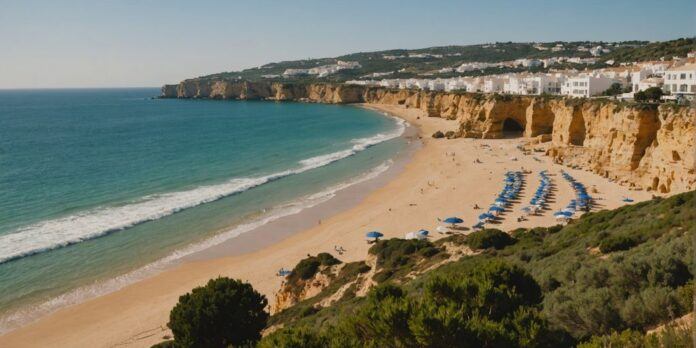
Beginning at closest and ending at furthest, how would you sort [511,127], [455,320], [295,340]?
[455,320] < [295,340] < [511,127]

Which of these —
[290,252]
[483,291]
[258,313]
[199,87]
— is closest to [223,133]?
[290,252]

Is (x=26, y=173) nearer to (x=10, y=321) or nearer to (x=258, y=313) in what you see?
(x=10, y=321)

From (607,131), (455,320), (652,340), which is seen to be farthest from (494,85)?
(652,340)

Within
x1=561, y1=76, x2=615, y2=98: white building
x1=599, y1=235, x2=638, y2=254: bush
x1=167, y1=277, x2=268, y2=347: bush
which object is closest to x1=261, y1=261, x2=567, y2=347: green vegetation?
x1=599, y1=235, x2=638, y2=254: bush

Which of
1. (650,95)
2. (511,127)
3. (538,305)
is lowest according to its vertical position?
(538,305)

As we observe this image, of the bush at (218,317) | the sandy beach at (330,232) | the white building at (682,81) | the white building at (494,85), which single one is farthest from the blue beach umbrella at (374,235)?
the white building at (494,85)

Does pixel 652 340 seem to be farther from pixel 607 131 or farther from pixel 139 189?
pixel 139 189

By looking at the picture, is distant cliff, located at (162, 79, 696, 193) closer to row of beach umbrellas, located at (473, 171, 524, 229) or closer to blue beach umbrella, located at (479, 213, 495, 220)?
row of beach umbrellas, located at (473, 171, 524, 229)
